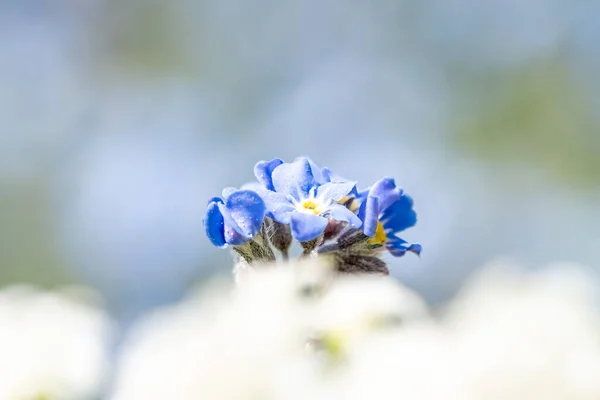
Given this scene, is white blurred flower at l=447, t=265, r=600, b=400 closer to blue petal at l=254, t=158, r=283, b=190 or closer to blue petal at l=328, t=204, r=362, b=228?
blue petal at l=328, t=204, r=362, b=228

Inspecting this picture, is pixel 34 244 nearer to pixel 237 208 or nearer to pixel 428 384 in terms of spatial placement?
pixel 237 208

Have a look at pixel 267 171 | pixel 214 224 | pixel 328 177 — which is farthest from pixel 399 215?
pixel 214 224

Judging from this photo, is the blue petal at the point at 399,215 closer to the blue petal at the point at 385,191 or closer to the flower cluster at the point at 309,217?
the flower cluster at the point at 309,217

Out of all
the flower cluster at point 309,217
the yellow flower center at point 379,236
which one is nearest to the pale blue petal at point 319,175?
the flower cluster at point 309,217

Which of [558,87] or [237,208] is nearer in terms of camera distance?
[237,208]

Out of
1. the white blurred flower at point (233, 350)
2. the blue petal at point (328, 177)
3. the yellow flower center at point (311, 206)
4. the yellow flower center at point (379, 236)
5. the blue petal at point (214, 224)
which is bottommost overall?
the white blurred flower at point (233, 350)

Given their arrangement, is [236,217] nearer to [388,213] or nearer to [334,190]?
[334,190]

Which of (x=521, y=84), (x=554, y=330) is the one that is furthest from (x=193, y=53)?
(x=554, y=330)

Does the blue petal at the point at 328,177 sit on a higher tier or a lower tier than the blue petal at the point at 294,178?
higher
